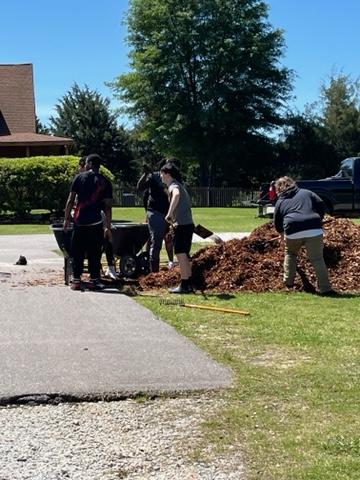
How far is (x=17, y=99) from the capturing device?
134 feet

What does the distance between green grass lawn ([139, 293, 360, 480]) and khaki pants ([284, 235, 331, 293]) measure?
21.0 inches

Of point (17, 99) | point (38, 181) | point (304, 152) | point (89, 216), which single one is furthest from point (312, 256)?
point (304, 152)

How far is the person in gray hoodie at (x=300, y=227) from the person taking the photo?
33.3 ft

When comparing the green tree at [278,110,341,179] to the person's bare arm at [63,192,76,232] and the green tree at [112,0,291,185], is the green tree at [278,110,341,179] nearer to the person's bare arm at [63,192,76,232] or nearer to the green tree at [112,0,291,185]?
the green tree at [112,0,291,185]

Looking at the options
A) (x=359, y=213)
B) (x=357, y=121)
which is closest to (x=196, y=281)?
(x=359, y=213)

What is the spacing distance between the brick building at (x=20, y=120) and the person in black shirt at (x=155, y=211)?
25101 millimetres

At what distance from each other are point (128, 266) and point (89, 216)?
1489 mm

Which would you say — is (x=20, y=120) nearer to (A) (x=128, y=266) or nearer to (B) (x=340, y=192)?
(B) (x=340, y=192)

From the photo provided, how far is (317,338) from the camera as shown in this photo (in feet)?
24.5

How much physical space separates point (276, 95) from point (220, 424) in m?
50.5

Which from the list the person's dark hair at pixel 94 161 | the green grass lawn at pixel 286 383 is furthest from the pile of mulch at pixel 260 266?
the person's dark hair at pixel 94 161

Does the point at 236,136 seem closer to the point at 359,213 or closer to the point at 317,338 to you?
the point at 359,213

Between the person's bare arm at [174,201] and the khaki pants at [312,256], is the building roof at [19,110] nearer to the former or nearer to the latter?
the person's bare arm at [174,201]

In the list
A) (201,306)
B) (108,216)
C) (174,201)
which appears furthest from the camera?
(108,216)
